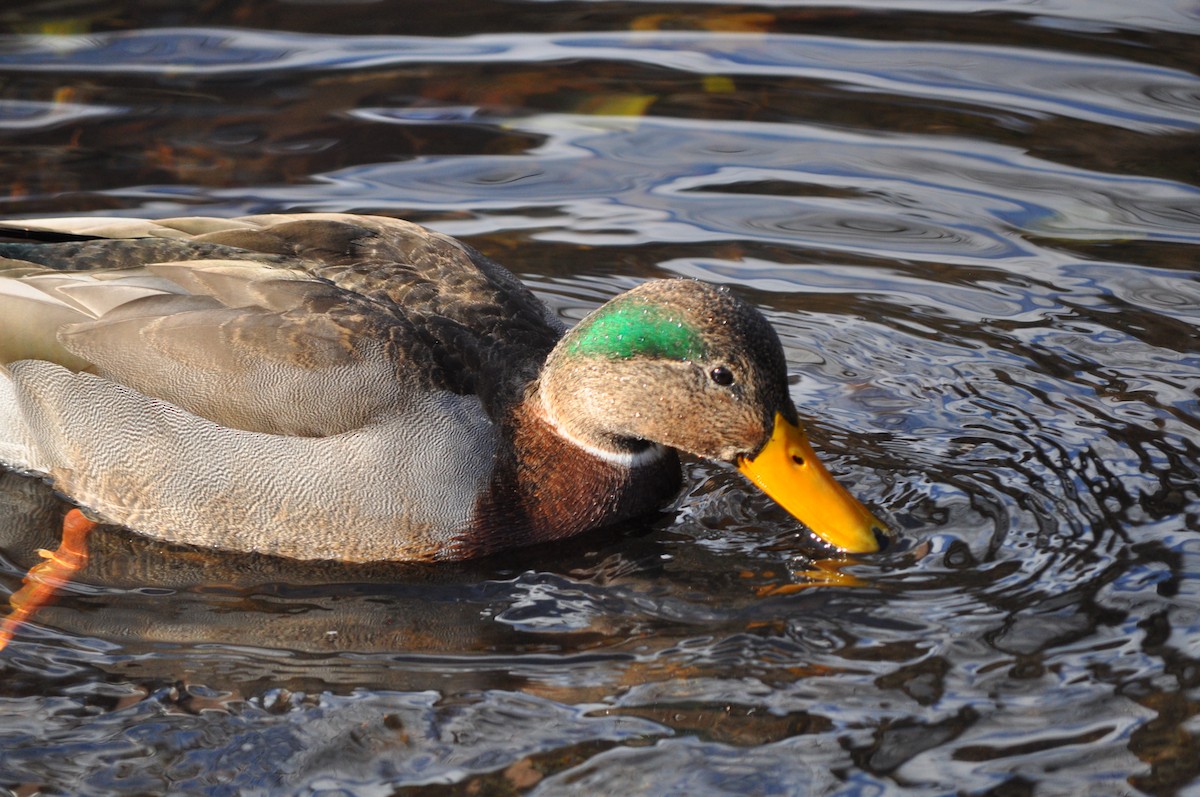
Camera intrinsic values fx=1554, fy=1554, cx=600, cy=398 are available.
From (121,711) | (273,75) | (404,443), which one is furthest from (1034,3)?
(121,711)

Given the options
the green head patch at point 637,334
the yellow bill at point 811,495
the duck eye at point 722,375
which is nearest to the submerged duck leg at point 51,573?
the green head patch at point 637,334

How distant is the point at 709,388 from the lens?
5371 millimetres

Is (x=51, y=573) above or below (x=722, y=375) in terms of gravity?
below

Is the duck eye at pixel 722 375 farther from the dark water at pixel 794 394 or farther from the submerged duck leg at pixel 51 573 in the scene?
the submerged duck leg at pixel 51 573

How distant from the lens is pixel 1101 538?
554 centimetres

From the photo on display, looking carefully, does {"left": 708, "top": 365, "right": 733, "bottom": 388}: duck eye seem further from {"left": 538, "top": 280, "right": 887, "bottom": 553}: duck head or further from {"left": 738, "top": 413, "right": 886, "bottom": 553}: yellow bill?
{"left": 738, "top": 413, "right": 886, "bottom": 553}: yellow bill

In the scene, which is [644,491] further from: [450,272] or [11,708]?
[11,708]

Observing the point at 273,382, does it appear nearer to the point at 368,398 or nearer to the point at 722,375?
the point at 368,398

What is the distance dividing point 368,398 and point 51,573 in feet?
4.34

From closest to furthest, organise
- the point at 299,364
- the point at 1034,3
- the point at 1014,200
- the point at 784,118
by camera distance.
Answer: the point at 299,364 < the point at 1014,200 < the point at 784,118 < the point at 1034,3

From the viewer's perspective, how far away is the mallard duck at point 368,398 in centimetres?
542

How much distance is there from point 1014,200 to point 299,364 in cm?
441

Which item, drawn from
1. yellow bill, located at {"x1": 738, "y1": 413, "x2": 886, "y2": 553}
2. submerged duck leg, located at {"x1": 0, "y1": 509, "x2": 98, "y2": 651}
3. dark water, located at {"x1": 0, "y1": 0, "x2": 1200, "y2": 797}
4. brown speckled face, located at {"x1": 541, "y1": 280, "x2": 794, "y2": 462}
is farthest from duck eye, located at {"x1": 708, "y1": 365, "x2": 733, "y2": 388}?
submerged duck leg, located at {"x1": 0, "y1": 509, "x2": 98, "y2": 651}

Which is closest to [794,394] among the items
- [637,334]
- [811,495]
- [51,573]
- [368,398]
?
[811,495]
